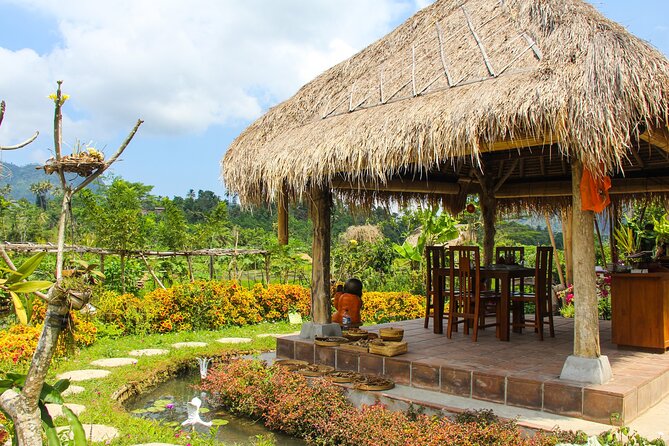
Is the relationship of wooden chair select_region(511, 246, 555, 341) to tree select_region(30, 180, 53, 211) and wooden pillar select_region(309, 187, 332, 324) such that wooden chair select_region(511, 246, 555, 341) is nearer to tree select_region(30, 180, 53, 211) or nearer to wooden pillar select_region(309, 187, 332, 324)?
wooden pillar select_region(309, 187, 332, 324)

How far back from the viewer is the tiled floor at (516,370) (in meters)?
3.98

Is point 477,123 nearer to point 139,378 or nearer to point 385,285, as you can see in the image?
point 139,378

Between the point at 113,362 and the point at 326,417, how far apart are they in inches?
113

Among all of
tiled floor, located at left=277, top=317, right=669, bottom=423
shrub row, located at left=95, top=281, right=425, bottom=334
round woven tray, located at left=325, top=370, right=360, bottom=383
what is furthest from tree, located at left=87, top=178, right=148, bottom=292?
round woven tray, located at left=325, top=370, right=360, bottom=383

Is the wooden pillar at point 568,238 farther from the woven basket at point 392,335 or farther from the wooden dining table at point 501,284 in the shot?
the woven basket at point 392,335

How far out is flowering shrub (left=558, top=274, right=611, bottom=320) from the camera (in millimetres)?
8523

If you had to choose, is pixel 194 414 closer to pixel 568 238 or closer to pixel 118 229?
pixel 118 229

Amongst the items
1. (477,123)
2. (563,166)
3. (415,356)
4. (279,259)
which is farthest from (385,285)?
(477,123)

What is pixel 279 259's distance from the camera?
1223cm

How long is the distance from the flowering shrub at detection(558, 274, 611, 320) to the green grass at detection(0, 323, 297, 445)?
4290mm

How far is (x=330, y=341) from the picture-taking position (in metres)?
5.74

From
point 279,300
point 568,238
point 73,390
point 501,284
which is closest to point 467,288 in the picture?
point 501,284

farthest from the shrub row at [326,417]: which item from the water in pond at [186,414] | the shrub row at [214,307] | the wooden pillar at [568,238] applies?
the wooden pillar at [568,238]

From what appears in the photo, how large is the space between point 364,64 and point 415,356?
3025mm
